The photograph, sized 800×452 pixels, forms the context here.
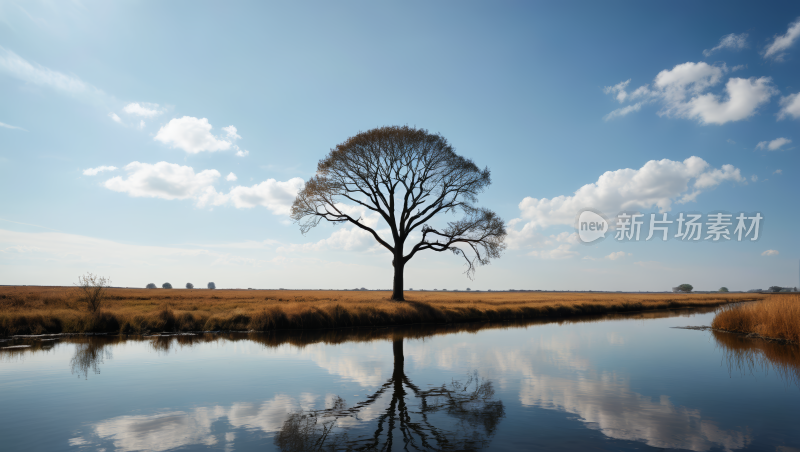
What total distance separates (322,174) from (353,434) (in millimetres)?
28756

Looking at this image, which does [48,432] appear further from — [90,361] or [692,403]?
[692,403]

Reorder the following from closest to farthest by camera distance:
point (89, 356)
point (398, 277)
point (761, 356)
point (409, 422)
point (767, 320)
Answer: point (409, 422), point (89, 356), point (761, 356), point (767, 320), point (398, 277)

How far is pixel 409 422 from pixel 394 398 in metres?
1.68

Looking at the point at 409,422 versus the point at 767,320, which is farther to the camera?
the point at 767,320

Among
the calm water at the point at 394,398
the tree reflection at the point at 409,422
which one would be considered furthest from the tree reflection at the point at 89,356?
the tree reflection at the point at 409,422

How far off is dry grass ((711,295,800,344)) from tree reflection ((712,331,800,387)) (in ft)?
3.11

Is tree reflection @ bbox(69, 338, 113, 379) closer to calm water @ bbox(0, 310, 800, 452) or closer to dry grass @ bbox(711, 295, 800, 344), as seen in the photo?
calm water @ bbox(0, 310, 800, 452)

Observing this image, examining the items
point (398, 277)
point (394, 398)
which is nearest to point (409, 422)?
point (394, 398)

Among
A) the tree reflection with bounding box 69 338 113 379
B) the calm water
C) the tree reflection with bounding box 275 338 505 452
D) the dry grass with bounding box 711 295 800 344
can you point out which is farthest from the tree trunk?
the tree reflection with bounding box 275 338 505 452

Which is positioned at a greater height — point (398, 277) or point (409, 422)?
point (398, 277)

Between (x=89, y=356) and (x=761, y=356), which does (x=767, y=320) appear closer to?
(x=761, y=356)

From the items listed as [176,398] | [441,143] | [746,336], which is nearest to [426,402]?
[176,398]

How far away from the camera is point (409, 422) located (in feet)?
24.3

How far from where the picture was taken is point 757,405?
8.74m
